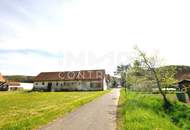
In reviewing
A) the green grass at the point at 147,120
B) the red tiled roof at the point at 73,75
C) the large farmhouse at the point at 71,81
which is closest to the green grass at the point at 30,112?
the green grass at the point at 147,120

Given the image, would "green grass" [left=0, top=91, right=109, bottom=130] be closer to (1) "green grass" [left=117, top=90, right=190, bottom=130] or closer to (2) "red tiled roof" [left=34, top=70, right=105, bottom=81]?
(1) "green grass" [left=117, top=90, right=190, bottom=130]

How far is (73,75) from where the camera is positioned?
57969mm

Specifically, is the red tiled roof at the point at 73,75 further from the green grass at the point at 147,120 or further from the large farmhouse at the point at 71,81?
the green grass at the point at 147,120

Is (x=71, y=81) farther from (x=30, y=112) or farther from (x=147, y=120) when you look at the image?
(x=147, y=120)

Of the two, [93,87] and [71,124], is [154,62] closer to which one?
[71,124]

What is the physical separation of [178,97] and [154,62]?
5.50 m

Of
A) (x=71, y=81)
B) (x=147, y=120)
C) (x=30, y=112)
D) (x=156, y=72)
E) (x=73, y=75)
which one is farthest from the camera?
(x=73, y=75)

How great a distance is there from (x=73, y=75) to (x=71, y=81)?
8.37 ft

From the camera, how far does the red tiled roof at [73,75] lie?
182 feet

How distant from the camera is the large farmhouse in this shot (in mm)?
54500

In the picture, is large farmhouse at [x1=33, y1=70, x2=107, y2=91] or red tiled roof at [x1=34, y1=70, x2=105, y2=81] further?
red tiled roof at [x1=34, y1=70, x2=105, y2=81]

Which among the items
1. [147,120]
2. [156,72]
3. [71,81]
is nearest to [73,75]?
[71,81]

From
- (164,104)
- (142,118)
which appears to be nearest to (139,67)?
(164,104)

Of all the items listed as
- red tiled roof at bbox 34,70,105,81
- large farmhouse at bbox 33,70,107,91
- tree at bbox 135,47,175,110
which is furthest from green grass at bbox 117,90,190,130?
red tiled roof at bbox 34,70,105,81
